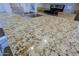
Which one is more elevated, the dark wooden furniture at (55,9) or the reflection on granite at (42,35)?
the dark wooden furniture at (55,9)

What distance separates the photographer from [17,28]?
1220mm

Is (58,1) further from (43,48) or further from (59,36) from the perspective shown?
(43,48)

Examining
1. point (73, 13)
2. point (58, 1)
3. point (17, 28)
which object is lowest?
point (17, 28)

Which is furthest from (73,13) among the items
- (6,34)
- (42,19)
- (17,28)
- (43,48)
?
(6,34)

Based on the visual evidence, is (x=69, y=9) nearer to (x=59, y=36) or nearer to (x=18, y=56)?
(x=59, y=36)

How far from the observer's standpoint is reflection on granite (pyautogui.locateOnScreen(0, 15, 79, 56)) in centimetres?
119

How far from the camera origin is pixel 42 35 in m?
1.21

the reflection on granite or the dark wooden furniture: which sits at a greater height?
the dark wooden furniture

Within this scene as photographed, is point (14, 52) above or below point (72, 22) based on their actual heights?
below

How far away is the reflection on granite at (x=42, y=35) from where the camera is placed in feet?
3.90

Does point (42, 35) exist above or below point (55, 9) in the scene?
below

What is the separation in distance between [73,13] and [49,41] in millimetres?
318

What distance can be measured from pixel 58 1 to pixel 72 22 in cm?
22

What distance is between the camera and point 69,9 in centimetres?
116
